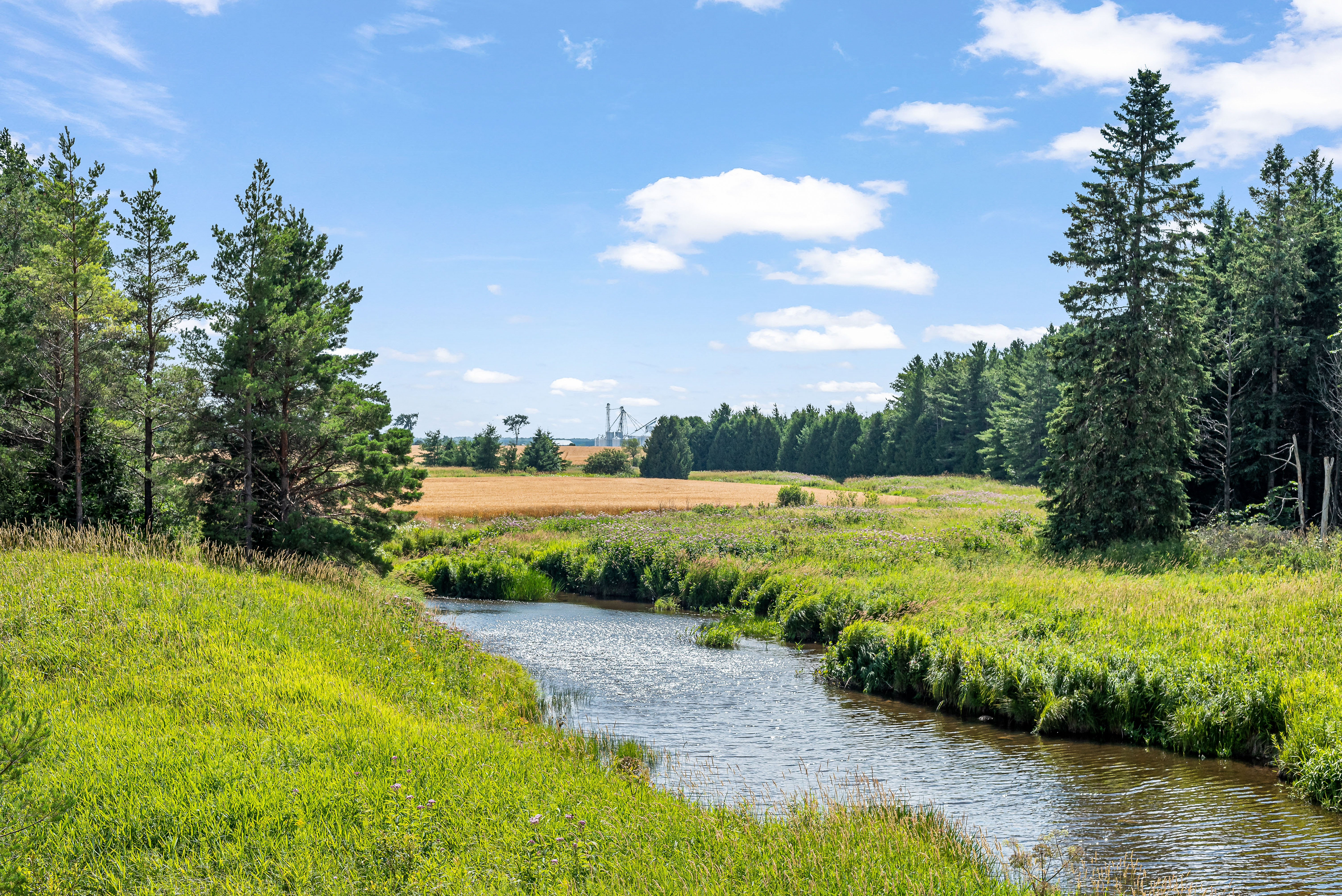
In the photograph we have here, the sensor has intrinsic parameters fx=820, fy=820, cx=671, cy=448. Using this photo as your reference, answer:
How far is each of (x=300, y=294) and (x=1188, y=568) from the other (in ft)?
90.5

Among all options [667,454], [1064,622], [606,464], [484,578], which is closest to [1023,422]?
[484,578]

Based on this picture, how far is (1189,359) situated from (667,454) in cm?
9909

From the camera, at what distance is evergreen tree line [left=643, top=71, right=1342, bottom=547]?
28562mm

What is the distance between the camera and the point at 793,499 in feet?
183

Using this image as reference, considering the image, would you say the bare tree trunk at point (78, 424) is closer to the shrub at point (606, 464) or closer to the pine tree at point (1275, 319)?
the pine tree at point (1275, 319)

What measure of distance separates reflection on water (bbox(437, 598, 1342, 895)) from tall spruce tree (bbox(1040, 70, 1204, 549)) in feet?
50.4

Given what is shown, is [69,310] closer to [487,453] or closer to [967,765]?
[967,765]

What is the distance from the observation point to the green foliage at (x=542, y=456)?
11025 cm

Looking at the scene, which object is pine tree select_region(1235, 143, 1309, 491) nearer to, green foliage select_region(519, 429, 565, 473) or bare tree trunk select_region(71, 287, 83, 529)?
bare tree trunk select_region(71, 287, 83, 529)

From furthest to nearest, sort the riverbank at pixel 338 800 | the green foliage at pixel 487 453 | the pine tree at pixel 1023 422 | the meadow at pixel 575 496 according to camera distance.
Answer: the green foliage at pixel 487 453
the pine tree at pixel 1023 422
the meadow at pixel 575 496
the riverbank at pixel 338 800

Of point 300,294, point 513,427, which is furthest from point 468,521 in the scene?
point 513,427

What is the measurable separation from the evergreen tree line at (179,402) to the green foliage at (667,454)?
99470 mm

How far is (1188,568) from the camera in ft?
76.1

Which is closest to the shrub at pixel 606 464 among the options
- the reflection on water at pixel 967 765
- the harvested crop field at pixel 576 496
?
the harvested crop field at pixel 576 496
